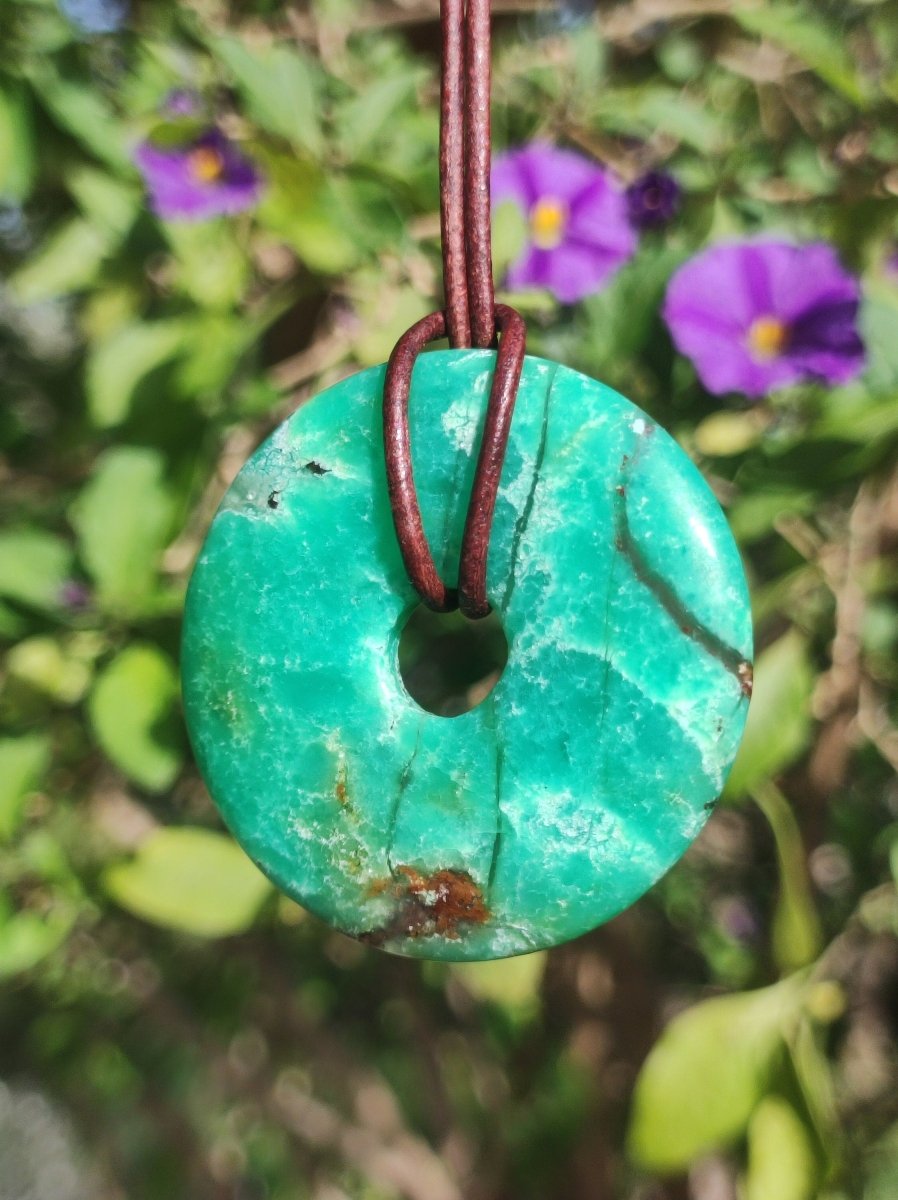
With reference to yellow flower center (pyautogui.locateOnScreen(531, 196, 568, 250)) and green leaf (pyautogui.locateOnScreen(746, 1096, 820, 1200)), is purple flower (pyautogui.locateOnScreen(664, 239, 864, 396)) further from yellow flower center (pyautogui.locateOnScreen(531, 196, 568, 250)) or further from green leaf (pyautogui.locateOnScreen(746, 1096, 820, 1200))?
green leaf (pyautogui.locateOnScreen(746, 1096, 820, 1200))

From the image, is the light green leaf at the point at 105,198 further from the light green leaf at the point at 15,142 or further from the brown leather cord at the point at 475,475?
the brown leather cord at the point at 475,475

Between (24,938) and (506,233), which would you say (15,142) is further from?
(24,938)

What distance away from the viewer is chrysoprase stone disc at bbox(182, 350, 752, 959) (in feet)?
1.70

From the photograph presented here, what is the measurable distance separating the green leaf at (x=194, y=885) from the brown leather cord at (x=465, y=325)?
0.45 m

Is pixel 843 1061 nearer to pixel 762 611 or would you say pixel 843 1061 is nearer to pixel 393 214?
pixel 762 611

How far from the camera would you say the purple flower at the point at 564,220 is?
0.91 m

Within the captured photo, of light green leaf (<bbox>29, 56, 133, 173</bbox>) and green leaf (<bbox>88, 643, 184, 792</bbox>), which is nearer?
green leaf (<bbox>88, 643, 184, 792</bbox>)

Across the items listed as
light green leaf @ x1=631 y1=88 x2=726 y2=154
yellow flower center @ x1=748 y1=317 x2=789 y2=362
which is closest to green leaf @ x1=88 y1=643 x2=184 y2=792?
yellow flower center @ x1=748 y1=317 x2=789 y2=362

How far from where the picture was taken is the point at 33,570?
89 cm

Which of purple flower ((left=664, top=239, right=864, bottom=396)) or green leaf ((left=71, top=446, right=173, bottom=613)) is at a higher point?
purple flower ((left=664, top=239, right=864, bottom=396))

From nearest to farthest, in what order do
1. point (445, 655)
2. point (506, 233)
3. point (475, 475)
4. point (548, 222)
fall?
point (475, 475), point (445, 655), point (506, 233), point (548, 222)

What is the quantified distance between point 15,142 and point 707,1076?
3.34ft

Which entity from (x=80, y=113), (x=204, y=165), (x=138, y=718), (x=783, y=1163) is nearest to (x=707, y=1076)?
(x=783, y=1163)

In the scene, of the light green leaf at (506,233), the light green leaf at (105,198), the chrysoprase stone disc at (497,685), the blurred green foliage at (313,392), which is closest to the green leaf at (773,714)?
the blurred green foliage at (313,392)
